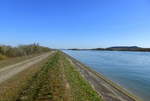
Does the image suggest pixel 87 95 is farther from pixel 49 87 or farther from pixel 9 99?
pixel 9 99

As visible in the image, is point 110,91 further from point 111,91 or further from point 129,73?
point 129,73

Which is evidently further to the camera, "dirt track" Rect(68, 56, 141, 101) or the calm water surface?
the calm water surface

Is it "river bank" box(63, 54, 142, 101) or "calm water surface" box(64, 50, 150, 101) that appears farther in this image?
"calm water surface" box(64, 50, 150, 101)

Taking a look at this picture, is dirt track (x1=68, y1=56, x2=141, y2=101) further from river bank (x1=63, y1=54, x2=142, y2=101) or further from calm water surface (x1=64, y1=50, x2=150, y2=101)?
calm water surface (x1=64, y1=50, x2=150, y2=101)

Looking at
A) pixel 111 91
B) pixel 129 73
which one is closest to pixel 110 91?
pixel 111 91

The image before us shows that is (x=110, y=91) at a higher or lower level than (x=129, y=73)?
higher

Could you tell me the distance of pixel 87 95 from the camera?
27.1 feet

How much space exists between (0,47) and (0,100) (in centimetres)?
2900

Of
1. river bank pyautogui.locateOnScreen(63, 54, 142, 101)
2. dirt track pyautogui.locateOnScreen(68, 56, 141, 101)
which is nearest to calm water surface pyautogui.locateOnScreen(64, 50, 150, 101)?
river bank pyautogui.locateOnScreen(63, 54, 142, 101)

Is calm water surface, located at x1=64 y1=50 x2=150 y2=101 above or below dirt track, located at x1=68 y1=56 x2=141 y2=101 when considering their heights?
below

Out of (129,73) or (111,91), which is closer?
(111,91)

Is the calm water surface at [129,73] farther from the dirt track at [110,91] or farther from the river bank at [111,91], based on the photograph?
the dirt track at [110,91]

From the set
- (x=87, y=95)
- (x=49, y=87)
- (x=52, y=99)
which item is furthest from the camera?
(x=49, y=87)

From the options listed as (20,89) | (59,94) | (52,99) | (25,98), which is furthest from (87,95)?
(20,89)
